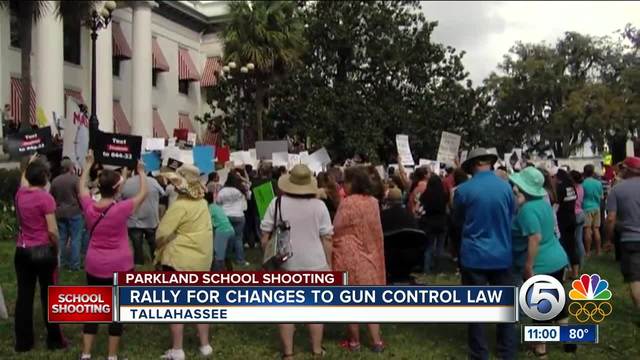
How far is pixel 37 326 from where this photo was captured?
772 cm

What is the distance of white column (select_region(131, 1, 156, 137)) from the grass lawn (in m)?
25.2

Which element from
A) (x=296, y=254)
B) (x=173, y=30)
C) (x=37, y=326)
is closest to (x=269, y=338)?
(x=296, y=254)

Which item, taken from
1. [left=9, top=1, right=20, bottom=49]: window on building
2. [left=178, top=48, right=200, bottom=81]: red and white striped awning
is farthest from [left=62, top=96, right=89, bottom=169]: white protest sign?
[left=178, top=48, right=200, bottom=81]: red and white striped awning

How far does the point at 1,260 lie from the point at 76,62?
19.5 meters

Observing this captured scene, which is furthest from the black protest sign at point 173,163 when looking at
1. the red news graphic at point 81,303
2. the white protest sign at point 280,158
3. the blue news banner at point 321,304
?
the blue news banner at point 321,304

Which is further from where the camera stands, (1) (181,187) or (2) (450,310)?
(1) (181,187)

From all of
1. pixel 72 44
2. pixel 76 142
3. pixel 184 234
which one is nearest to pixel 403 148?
pixel 76 142

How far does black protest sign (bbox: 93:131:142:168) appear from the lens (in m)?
6.85

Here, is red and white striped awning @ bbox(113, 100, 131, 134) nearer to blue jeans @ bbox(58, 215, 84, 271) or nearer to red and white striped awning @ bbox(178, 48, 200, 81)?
red and white striped awning @ bbox(178, 48, 200, 81)

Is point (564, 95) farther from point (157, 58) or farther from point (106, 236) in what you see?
point (106, 236)

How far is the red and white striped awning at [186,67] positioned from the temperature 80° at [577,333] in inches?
1424

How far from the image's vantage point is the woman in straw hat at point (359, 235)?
21.7ft

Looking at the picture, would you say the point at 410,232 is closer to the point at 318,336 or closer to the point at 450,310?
the point at 318,336

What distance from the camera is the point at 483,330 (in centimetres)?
593
